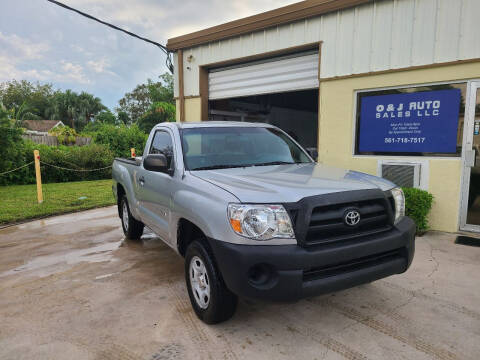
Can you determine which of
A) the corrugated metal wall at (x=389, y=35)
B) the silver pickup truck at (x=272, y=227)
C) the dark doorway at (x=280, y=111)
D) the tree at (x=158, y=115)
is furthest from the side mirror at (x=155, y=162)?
the tree at (x=158, y=115)

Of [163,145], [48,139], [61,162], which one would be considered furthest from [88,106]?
[163,145]

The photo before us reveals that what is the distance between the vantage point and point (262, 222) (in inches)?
92.0

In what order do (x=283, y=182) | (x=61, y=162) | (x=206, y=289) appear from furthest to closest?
(x=61, y=162)
(x=206, y=289)
(x=283, y=182)

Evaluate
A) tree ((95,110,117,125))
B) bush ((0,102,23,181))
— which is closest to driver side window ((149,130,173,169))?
bush ((0,102,23,181))

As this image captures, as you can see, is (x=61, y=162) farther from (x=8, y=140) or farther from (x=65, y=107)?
(x=65, y=107)

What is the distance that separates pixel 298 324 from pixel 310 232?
0.95 meters

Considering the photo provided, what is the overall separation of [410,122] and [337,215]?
13.6 ft

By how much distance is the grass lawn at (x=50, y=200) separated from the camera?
7.60m

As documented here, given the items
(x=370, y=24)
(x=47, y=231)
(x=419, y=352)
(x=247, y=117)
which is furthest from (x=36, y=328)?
(x=247, y=117)

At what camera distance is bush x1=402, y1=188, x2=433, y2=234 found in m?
5.30

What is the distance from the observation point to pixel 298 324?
112 inches

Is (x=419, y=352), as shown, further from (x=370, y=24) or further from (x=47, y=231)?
(x=47, y=231)

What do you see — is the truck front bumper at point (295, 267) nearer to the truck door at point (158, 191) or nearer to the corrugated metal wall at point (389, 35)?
the truck door at point (158, 191)

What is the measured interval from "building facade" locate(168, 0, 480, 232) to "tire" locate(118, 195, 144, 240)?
122 inches
